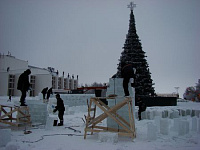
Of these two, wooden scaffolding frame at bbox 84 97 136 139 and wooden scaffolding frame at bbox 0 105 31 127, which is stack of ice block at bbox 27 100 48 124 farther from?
wooden scaffolding frame at bbox 84 97 136 139

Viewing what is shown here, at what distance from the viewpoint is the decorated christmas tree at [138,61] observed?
61.5 feet

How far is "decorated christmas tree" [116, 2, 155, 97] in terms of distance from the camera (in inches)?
738

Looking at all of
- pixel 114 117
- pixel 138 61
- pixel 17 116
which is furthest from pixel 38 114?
pixel 138 61

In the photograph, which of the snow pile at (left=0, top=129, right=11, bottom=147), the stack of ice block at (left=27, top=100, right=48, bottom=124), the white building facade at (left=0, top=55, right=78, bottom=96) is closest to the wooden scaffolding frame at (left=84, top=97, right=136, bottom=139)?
the snow pile at (left=0, top=129, right=11, bottom=147)

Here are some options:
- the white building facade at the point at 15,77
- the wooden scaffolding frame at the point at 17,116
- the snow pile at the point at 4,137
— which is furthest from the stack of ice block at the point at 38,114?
the white building facade at the point at 15,77

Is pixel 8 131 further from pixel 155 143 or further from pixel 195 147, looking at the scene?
pixel 195 147

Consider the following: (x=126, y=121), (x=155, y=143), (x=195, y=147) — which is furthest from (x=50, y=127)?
(x=195, y=147)

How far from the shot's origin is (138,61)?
19.5 meters

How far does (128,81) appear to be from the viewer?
21.5 feet

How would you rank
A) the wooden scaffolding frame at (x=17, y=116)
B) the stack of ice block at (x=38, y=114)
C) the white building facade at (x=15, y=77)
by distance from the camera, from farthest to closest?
the white building facade at (x=15, y=77), the stack of ice block at (x=38, y=114), the wooden scaffolding frame at (x=17, y=116)

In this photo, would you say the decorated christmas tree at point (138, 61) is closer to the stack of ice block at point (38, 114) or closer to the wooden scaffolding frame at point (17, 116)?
the stack of ice block at point (38, 114)

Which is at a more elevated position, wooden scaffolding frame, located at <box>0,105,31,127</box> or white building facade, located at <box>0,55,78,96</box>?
white building facade, located at <box>0,55,78,96</box>

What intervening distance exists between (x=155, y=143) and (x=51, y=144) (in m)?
2.97

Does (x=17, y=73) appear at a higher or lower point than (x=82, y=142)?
higher
